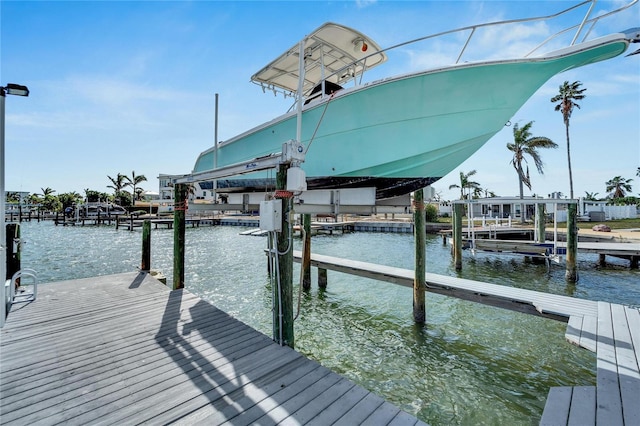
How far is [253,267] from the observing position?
12.8 meters

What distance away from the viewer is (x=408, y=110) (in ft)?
14.9

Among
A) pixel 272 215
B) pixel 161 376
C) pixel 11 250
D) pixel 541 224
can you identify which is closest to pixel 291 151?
pixel 272 215

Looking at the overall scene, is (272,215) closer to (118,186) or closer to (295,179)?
(295,179)

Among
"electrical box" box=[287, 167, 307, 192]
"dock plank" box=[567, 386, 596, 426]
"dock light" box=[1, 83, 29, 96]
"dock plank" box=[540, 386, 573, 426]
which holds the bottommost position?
"dock plank" box=[540, 386, 573, 426]

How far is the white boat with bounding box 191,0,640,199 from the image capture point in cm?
394

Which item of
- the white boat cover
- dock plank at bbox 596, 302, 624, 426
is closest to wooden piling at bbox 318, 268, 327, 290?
the white boat cover

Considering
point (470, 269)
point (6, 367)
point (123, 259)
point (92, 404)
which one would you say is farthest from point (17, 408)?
point (123, 259)

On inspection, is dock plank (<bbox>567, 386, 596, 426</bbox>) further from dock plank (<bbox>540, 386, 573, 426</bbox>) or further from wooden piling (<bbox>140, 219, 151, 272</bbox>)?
wooden piling (<bbox>140, 219, 151, 272</bbox>)

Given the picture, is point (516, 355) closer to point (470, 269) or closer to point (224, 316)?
point (224, 316)

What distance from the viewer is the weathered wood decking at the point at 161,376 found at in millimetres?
2365

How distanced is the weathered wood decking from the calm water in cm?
197

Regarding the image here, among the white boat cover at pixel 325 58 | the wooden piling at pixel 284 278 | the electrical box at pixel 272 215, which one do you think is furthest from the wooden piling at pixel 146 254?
the electrical box at pixel 272 215

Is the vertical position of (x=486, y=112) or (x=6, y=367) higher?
(x=486, y=112)

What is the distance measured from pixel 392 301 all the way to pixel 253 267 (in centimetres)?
680
